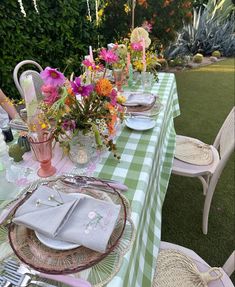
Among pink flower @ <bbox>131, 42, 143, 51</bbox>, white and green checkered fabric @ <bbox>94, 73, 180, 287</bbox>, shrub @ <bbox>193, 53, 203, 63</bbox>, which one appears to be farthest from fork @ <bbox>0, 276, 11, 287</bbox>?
shrub @ <bbox>193, 53, 203, 63</bbox>

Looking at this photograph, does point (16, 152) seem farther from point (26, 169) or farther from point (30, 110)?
point (30, 110)

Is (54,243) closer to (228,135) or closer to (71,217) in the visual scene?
(71,217)

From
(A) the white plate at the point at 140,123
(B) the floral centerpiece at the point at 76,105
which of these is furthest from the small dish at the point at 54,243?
(A) the white plate at the point at 140,123

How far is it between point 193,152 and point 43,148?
3.62ft

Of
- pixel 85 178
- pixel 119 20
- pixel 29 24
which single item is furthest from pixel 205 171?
pixel 119 20

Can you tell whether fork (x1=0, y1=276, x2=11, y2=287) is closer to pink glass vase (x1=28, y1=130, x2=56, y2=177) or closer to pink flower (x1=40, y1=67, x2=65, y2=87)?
pink glass vase (x1=28, y1=130, x2=56, y2=177)

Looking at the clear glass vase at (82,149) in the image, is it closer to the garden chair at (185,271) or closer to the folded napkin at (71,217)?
the folded napkin at (71,217)

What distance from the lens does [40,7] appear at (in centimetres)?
271

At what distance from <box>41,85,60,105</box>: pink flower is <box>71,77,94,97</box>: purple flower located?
0.07 m

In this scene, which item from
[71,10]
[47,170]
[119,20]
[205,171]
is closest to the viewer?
[47,170]

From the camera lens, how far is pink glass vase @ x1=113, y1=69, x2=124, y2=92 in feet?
5.18

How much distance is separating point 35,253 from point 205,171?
1.16 m

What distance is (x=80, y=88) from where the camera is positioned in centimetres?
83

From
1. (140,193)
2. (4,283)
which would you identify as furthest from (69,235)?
(140,193)
